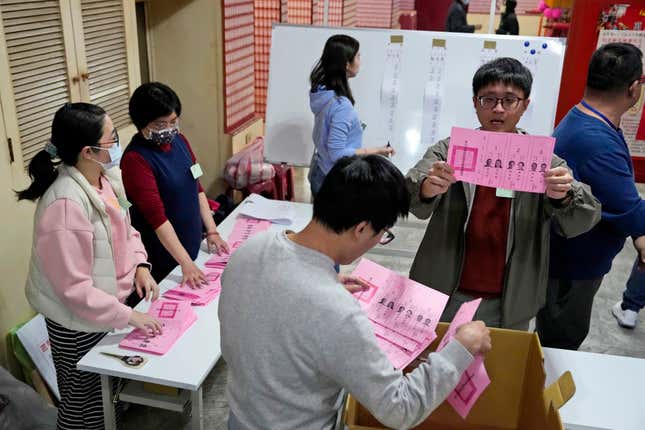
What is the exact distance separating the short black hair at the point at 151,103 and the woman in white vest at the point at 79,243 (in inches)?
10.4

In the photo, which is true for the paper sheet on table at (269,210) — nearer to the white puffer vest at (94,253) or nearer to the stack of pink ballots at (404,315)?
the white puffer vest at (94,253)

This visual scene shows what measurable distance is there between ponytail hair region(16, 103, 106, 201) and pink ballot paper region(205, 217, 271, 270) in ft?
2.98

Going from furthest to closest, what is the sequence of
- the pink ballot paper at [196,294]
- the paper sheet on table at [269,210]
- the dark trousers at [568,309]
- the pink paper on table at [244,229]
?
the paper sheet on table at [269,210] → the pink paper on table at [244,229] → the pink ballot paper at [196,294] → the dark trousers at [568,309]

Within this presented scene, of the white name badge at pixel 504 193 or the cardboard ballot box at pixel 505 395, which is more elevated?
the white name badge at pixel 504 193

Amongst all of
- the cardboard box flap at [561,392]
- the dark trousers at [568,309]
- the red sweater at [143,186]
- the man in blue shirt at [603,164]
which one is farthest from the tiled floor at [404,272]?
the cardboard box flap at [561,392]

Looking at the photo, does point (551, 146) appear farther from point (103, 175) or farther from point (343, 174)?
point (103, 175)

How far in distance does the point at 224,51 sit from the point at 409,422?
11.4ft

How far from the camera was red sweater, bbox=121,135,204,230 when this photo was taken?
7.09ft

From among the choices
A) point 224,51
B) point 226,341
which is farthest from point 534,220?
point 224,51

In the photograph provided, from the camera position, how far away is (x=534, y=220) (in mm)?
1703

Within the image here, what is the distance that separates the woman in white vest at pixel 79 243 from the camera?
1.72m

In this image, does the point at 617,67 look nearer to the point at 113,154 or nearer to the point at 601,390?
the point at 601,390

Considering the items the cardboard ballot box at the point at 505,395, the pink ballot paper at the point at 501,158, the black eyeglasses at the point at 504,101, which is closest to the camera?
the cardboard ballot box at the point at 505,395

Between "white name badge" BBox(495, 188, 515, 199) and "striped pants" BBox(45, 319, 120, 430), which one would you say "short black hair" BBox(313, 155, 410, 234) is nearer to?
"white name badge" BBox(495, 188, 515, 199)
